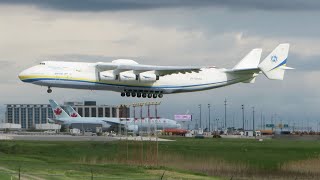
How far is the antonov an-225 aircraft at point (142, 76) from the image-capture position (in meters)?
78.8

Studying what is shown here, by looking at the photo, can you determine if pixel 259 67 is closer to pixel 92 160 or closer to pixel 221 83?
pixel 221 83

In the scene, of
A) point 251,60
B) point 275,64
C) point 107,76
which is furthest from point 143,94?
point 251,60

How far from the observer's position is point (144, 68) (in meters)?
84.2

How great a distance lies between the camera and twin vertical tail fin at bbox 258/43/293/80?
85.9 metres

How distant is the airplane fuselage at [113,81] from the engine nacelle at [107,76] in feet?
0.62

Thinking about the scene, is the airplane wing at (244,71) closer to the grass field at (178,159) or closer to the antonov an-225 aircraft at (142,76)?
the antonov an-225 aircraft at (142,76)

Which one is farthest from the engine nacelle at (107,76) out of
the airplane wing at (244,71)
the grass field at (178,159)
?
the airplane wing at (244,71)

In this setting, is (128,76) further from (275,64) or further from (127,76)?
(275,64)

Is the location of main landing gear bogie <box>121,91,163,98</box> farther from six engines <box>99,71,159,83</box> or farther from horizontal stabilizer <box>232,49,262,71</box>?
horizontal stabilizer <box>232,49,262,71</box>

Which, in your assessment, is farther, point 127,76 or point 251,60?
point 251,60

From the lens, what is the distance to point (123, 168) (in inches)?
2628

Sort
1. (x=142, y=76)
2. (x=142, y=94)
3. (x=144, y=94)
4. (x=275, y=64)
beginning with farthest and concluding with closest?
1. (x=275, y=64)
2. (x=142, y=94)
3. (x=144, y=94)
4. (x=142, y=76)

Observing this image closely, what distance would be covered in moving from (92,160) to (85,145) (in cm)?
1620

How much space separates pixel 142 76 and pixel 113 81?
3050mm
